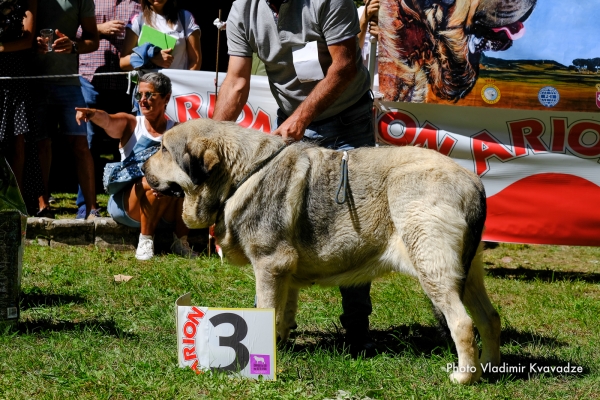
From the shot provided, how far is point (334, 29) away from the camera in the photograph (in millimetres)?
4770

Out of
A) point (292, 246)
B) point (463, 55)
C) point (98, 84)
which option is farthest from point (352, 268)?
point (98, 84)

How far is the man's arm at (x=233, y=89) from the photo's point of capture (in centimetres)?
515

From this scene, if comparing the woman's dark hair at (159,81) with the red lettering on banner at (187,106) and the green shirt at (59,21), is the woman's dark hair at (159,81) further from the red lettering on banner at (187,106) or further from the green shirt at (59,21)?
the green shirt at (59,21)

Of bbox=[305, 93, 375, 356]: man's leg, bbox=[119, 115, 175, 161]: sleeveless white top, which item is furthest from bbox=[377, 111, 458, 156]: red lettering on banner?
bbox=[119, 115, 175, 161]: sleeveless white top

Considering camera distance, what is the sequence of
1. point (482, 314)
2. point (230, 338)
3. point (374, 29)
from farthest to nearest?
point (374, 29) → point (482, 314) → point (230, 338)

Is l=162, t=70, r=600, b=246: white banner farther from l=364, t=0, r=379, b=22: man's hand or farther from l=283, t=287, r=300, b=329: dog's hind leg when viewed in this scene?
l=283, t=287, r=300, b=329: dog's hind leg

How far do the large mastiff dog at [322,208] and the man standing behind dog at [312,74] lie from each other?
36 centimetres

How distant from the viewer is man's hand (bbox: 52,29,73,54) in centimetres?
800

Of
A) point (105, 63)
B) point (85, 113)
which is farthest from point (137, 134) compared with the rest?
point (105, 63)

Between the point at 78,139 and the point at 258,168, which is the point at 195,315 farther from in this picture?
the point at 78,139

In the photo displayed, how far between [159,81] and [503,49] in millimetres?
3365

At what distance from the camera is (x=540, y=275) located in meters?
A: 7.35

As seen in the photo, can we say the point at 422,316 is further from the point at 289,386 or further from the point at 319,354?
the point at 289,386

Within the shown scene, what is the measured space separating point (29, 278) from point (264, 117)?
9.57 ft
